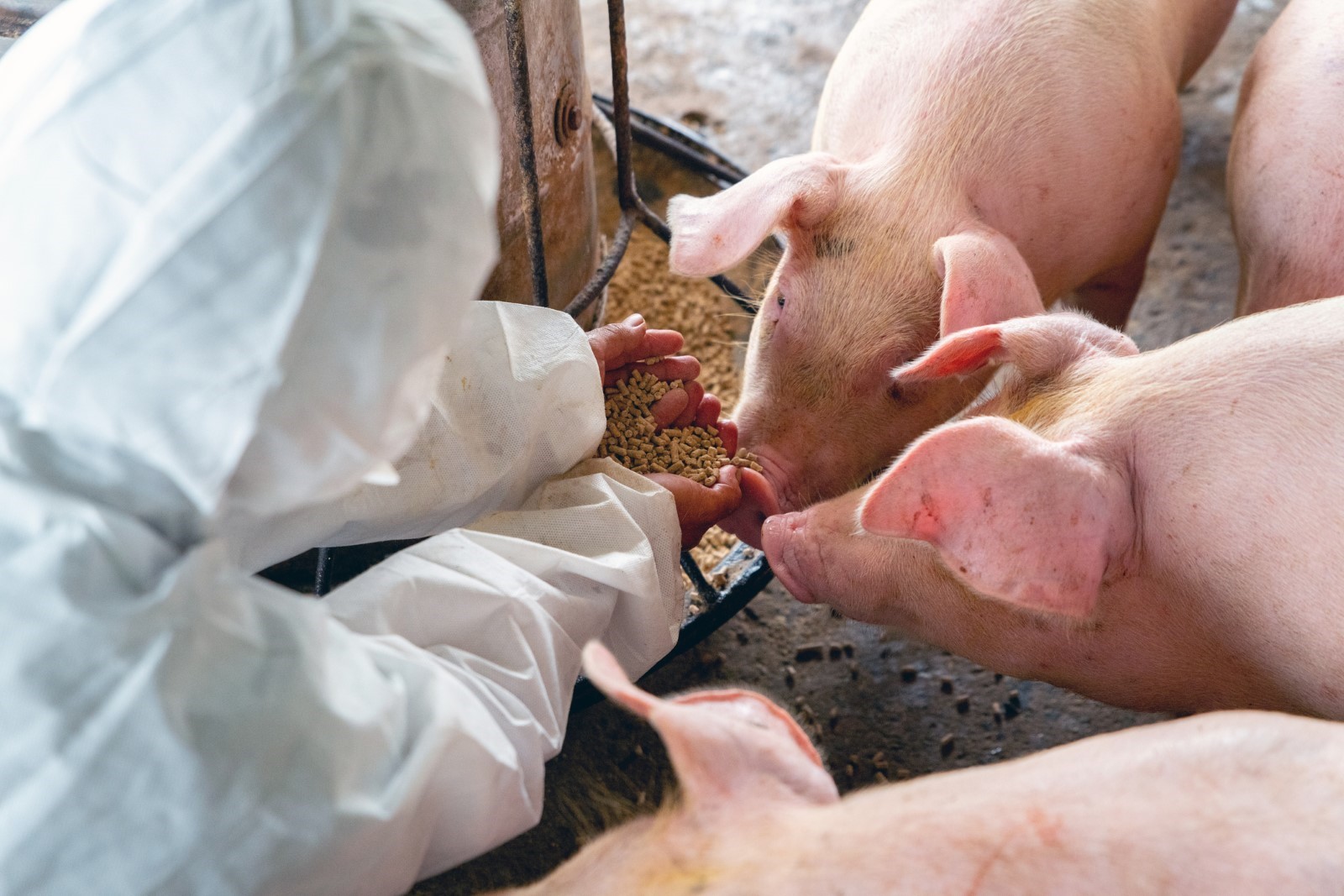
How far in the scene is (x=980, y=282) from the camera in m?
1.70

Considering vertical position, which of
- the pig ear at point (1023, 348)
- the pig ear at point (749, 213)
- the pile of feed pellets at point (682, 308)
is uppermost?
the pig ear at point (749, 213)

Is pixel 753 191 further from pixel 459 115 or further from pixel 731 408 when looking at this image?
pixel 459 115

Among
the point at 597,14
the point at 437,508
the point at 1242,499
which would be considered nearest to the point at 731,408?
the point at 437,508

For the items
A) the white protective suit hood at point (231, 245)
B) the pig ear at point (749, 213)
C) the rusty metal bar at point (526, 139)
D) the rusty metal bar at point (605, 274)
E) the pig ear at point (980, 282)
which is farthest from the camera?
the rusty metal bar at point (605, 274)

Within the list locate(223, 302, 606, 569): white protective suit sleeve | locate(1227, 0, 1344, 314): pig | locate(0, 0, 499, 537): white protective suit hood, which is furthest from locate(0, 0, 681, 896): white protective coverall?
locate(1227, 0, 1344, 314): pig

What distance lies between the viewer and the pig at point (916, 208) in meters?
1.81

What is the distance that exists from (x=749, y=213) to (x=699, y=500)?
488 mm

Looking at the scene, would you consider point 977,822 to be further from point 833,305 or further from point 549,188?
point 549,188

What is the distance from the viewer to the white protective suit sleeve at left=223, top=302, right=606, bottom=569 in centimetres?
142

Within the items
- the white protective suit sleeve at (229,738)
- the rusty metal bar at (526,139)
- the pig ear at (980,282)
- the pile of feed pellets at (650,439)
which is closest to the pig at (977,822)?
the white protective suit sleeve at (229,738)

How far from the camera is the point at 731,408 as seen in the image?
2324mm

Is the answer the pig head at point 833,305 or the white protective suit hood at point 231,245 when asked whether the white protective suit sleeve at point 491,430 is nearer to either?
the pig head at point 833,305

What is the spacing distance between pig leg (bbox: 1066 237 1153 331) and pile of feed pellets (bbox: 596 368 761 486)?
1.05 meters

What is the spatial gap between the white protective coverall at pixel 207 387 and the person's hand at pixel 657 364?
0.74 metres
